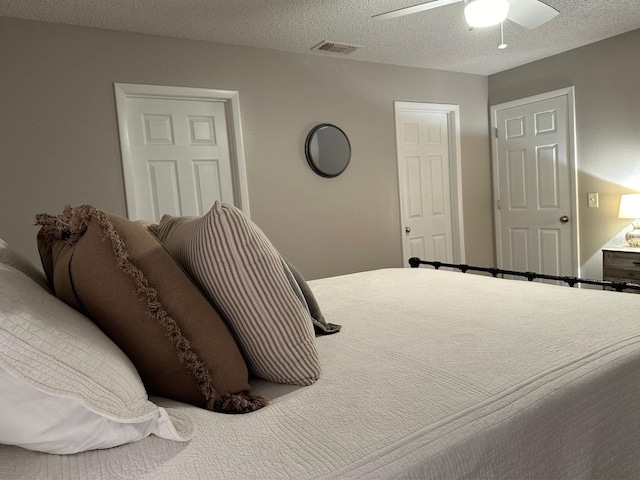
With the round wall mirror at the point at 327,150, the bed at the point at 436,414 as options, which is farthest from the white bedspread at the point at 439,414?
the round wall mirror at the point at 327,150

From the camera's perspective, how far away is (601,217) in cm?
405

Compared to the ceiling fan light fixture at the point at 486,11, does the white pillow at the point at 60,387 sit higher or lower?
lower

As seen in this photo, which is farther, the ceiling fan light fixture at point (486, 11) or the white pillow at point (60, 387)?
the ceiling fan light fixture at point (486, 11)

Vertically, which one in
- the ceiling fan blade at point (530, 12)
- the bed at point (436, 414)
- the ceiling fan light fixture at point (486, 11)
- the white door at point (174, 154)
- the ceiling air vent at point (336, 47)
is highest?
the ceiling air vent at point (336, 47)

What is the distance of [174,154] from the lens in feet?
11.2

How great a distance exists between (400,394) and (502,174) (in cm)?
442

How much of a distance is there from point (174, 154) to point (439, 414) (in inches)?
119

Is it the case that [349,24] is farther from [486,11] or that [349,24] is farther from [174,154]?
[174,154]

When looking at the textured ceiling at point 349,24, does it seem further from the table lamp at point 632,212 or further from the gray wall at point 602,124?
the table lamp at point 632,212

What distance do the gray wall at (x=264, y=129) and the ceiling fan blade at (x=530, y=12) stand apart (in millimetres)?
1801

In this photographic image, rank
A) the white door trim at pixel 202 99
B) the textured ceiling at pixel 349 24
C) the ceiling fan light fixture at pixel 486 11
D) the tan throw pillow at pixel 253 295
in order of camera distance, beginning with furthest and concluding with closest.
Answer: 1. the white door trim at pixel 202 99
2. the textured ceiling at pixel 349 24
3. the ceiling fan light fixture at pixel 486 11
4. the tan throw pillow at pixel 253 295

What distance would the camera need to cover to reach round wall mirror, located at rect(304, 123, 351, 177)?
3.86 meters

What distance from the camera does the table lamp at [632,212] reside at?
11.8ft

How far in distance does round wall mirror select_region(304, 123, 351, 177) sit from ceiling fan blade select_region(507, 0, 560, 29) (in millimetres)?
1781
